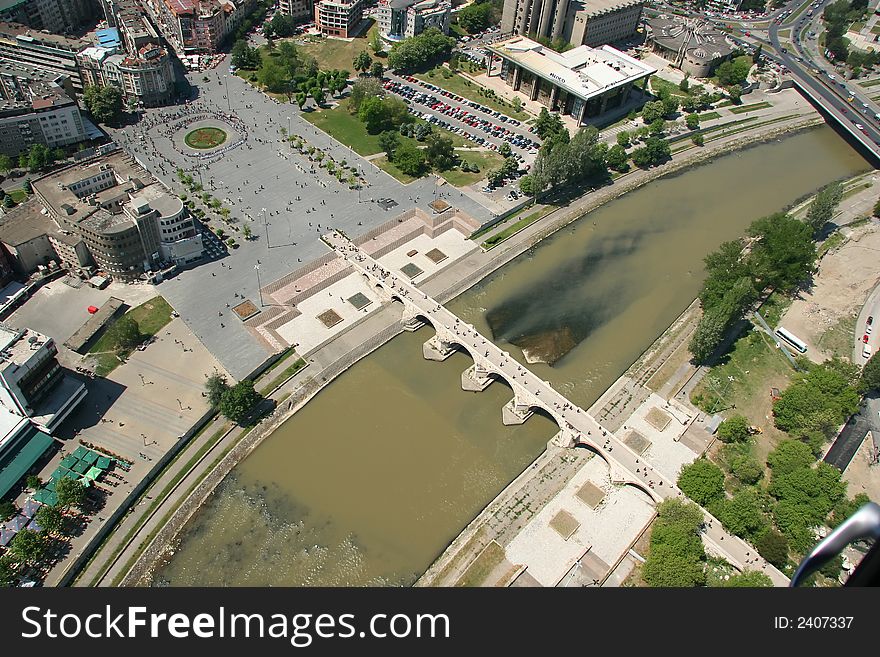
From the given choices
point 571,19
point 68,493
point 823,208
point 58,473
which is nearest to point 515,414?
point 68,493

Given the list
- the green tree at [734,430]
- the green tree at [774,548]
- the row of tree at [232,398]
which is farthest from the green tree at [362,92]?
the green tree at [774,548]

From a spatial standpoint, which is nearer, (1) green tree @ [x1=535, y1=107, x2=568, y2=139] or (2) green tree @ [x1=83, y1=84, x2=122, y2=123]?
(2) green tree @ [x1=83, y1=84, x2=122, y2=123]

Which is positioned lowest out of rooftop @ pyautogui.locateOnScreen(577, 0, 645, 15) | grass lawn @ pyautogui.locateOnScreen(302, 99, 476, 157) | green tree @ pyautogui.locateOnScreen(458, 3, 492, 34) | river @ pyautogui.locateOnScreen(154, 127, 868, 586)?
river @ pyautogui.locateOnScreen(154, 127, 868, 586)

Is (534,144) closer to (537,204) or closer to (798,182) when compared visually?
(537,204)

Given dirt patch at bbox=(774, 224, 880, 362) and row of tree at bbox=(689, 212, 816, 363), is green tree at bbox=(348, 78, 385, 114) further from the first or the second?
dirt patch at bbox=(774, 224, 880, 362)

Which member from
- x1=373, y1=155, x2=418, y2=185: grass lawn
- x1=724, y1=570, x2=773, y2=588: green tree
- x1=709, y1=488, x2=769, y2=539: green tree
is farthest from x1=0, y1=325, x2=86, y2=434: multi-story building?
x1=709, y1=488, x2=769, y2=539: green tree

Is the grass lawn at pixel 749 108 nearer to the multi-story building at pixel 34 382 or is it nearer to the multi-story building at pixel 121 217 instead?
the multi-story building at pixel 121 217

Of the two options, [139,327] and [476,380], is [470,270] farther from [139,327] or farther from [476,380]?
[139,327]
